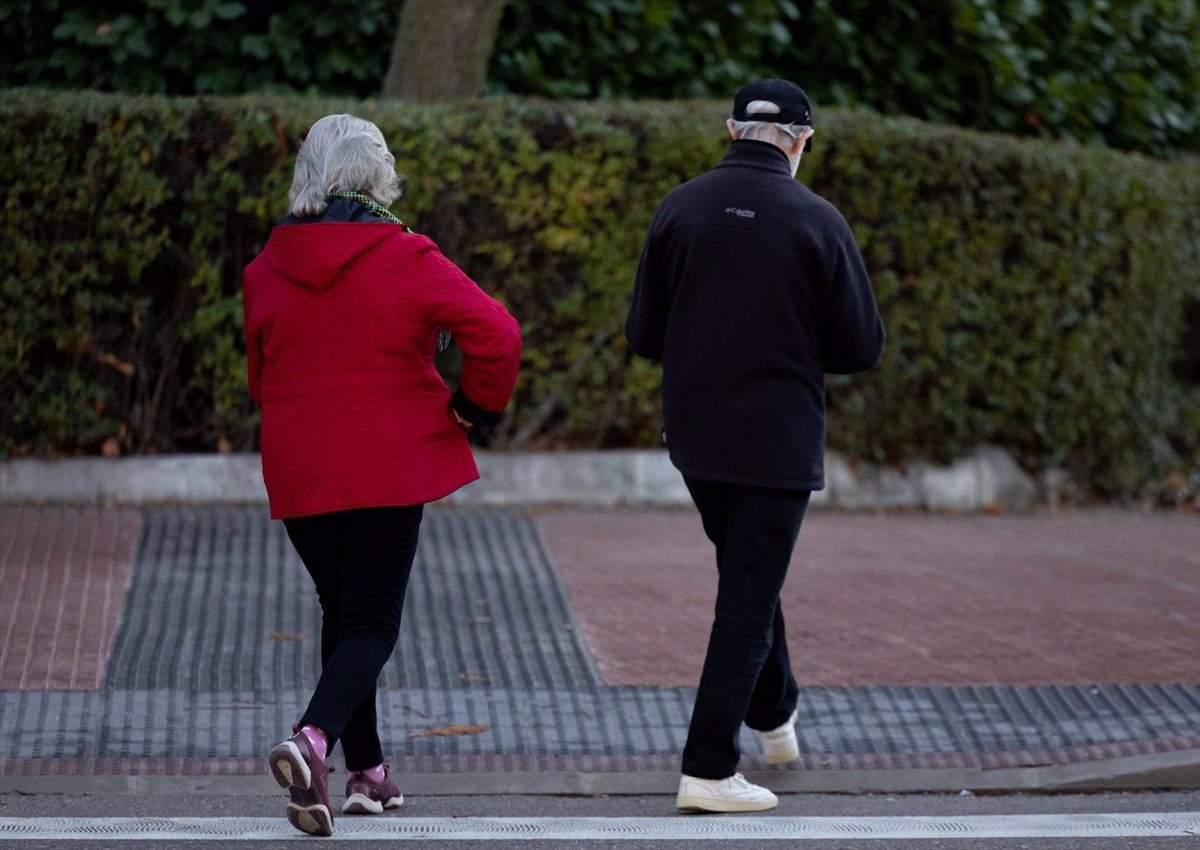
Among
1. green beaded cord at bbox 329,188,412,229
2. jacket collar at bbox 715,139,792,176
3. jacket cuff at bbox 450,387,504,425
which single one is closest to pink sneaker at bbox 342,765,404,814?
jacket cuff at bbox 450,387,504,425

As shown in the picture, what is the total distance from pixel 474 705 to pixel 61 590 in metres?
2.09

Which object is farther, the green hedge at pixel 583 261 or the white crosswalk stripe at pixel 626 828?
the green hedge at pixel 583 261

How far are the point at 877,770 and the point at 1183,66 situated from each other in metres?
8.96

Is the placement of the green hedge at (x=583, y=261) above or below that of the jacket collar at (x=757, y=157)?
below

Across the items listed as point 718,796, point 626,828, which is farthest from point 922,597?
point 626,828

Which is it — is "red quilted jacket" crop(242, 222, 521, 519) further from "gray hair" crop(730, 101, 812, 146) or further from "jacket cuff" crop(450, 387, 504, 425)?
"gray hair" crop(730, 101, 812, 146)

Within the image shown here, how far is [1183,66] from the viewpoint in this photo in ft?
41.6

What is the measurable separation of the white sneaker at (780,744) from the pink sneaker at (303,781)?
1419 mm

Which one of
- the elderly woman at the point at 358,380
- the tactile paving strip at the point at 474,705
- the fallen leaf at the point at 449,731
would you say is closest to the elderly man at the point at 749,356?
the elderly woman at the point at 358,380

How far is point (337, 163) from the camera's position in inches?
167

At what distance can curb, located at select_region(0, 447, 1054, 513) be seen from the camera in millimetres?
8680

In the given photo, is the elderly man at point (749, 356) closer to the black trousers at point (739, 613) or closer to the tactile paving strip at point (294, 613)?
the black trousers at point (739, 613)

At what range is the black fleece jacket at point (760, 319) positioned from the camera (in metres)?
4.53

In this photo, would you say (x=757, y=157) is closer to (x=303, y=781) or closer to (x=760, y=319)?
(x=760, y=319)
